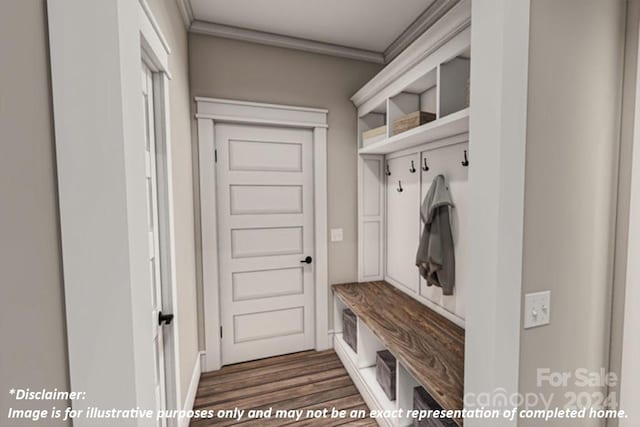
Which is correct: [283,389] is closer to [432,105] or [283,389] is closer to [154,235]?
[154,235]

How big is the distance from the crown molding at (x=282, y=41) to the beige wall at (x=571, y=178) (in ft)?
6.00

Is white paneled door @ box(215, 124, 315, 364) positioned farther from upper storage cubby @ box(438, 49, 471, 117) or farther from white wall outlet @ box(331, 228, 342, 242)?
upper storage cubby @ box(438, 49, 471, 117)

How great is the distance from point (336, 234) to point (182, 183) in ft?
4.56

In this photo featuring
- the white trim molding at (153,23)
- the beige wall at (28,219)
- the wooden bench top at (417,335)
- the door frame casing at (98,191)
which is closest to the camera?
the beige wall at (28,219)

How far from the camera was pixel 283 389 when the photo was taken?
213cm

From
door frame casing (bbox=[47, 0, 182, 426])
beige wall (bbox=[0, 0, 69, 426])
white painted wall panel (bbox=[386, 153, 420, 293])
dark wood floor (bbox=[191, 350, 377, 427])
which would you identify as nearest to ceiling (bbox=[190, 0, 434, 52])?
white painted wall panel (bbox=[386, 153, 420, 293])

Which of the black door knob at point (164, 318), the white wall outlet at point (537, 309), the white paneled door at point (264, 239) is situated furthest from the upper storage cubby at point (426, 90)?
the black door knob at point (164, 318)

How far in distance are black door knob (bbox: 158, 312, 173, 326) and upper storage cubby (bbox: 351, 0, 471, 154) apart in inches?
70.2

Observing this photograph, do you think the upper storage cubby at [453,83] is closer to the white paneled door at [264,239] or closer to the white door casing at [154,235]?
the white paneled door at [264,239]

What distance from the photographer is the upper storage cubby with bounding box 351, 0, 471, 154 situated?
1489mm

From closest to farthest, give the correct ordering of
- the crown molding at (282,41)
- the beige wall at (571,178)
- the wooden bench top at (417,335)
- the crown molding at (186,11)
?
the beige wall at (571,178), the wooden bench top at (417,335), the crown molding at (186,11), the crown molding at (282,41)

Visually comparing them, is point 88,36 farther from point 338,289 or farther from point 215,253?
point 338,289

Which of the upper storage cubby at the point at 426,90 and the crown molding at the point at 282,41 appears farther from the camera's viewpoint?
the crown molding at the point at 282,41

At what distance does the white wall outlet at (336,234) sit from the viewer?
2.64 m
